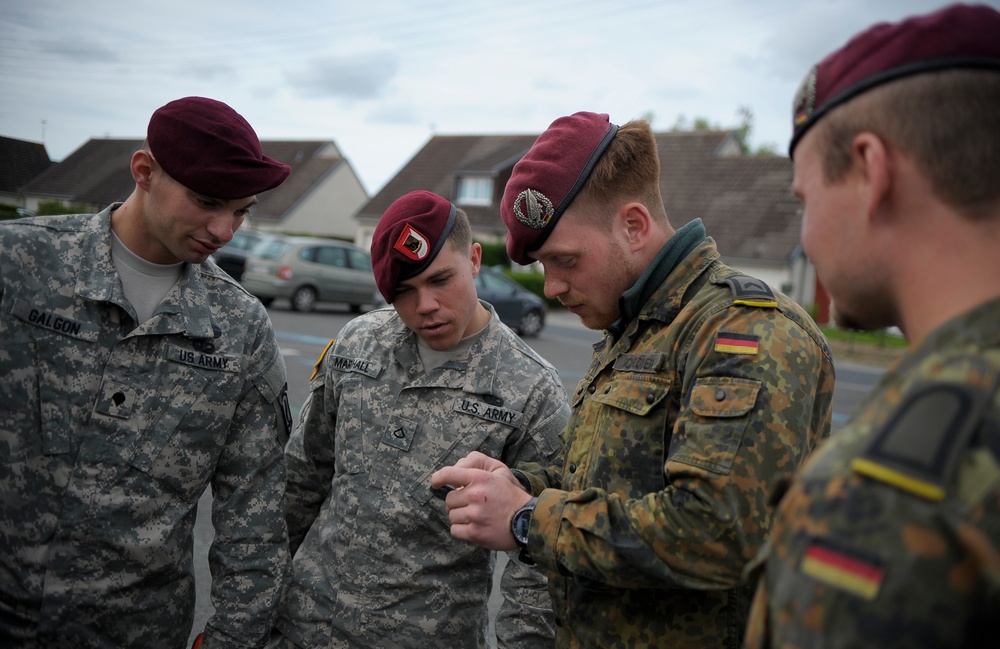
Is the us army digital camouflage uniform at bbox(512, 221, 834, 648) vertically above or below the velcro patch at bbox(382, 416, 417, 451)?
A: above

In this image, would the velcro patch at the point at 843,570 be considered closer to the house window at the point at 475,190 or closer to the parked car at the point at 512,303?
the parked car at the point at 512,303

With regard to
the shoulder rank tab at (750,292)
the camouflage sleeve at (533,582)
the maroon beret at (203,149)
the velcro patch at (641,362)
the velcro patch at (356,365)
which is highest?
the maroon beret at (203,149)

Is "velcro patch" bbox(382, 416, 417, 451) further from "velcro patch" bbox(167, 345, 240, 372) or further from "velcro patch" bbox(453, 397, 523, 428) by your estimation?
"velcro patch" bbox(167, 345, 240, 372)

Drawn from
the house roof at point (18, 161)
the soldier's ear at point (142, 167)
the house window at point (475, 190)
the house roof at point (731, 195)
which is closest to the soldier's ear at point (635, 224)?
the soldier's ear at point (142, 167)

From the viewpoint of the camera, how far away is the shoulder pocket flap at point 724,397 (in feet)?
5.09

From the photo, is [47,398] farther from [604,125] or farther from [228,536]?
[604,125]

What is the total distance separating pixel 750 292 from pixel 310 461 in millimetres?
1756

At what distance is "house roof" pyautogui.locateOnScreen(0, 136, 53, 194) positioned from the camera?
3.62 meters

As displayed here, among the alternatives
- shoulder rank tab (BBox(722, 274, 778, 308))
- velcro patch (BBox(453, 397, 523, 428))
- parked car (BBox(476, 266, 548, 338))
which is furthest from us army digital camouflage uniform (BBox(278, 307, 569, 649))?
parked car (BBox(476, 266, 548, 338))

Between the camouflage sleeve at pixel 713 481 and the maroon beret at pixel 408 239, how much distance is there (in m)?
1.17

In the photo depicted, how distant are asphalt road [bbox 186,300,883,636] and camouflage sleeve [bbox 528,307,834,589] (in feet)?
10.1

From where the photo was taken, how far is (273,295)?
1734cm

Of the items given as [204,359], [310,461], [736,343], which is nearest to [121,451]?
[204,359]

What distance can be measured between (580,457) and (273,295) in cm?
1626
